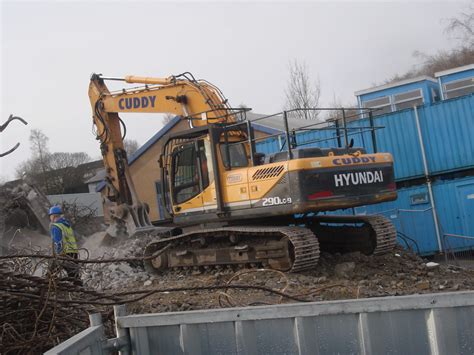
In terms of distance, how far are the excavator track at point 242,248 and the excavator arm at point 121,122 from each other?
157 cm

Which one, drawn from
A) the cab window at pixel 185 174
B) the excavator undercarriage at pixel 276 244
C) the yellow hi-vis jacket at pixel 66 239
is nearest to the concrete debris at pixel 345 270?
the excavator undercarriage at pixel 276 244

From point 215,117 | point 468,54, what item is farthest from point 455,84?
point 468,54

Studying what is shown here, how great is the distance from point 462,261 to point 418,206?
5.48 feet

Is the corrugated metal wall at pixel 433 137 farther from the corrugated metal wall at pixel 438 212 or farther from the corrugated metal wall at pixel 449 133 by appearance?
the corrugated metal wall at pixel 438 212

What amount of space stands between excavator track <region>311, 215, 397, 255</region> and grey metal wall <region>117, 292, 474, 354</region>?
297 inches

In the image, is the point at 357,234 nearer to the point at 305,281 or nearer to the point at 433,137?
the point at 305,281

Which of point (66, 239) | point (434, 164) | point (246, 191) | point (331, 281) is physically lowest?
point (331, 281)

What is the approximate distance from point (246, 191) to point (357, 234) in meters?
2.53

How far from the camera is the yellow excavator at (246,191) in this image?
923cm

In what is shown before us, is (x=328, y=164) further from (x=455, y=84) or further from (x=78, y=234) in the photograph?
(x=78, y=234)

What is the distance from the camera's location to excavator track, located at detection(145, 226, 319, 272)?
30.1 feet

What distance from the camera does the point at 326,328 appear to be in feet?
9.20

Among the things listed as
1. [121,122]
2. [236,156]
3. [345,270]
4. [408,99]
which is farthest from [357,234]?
[408,99]

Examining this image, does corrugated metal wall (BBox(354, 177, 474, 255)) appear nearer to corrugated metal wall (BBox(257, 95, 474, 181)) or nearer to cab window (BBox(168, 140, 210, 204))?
corrugated metal wall (BBox(257, 95, 474, 181))
